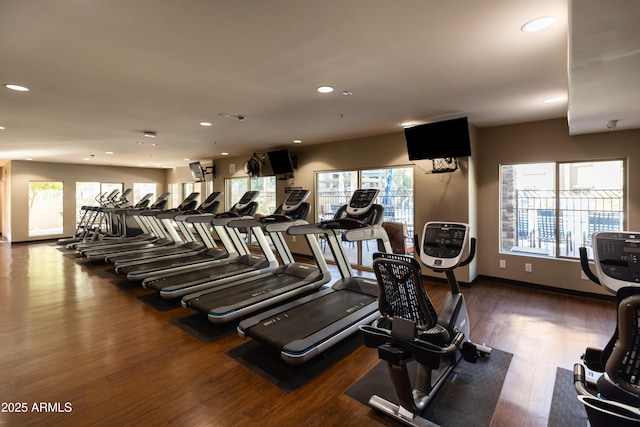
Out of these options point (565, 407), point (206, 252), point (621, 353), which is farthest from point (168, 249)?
point (621, 353)

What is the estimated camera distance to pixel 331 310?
3.45m

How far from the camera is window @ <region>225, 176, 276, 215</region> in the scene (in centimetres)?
839

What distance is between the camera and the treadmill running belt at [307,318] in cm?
283

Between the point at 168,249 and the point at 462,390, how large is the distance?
6292 mm

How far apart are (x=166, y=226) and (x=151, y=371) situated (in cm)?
547

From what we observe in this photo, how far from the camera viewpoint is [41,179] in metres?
9.78

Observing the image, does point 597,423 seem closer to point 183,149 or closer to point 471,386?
point 471,386

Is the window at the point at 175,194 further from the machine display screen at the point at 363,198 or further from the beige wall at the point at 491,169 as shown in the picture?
the machine display screen at the point at 363,198

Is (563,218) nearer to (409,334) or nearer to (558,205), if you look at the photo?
(558,205)

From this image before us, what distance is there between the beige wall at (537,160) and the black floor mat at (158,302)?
487 cm

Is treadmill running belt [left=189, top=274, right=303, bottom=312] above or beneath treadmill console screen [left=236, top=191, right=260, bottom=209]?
beneath

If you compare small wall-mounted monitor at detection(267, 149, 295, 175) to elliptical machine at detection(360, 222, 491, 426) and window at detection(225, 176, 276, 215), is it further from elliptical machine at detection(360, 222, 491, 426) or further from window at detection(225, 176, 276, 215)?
elliptical machine at detection(360, 222, 491, 426)

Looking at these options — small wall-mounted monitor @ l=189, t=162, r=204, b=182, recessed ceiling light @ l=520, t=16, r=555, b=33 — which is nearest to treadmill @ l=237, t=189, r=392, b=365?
recessed ceiling light @ l=520, t=16, r=555, b=33

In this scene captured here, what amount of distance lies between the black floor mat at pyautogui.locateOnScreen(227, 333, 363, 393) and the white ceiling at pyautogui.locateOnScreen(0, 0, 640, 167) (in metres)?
2.61
